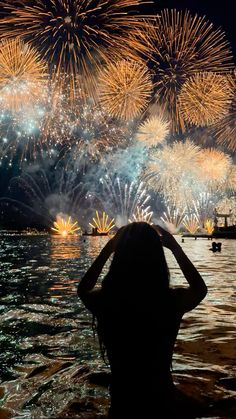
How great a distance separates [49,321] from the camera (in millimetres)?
9758

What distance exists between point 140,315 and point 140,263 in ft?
1.44

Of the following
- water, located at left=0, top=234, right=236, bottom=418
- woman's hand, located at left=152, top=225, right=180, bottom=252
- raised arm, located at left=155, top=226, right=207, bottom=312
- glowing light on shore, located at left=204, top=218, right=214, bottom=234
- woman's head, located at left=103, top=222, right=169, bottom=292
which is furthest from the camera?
glowing light on shore, located at left=204, top=218, right=214, bottom=234

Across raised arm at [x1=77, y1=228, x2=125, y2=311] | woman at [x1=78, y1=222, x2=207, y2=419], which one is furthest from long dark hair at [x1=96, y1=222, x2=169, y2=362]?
raised arm at [x1=77, y1=228, x2=125, y2=311]

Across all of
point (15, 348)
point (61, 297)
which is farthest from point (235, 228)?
point (15, 348)

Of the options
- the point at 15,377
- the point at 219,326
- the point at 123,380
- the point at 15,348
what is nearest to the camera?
the point at 123,380

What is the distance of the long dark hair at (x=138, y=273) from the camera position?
10.3ft

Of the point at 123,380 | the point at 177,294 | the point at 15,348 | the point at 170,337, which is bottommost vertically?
the point at 15,348

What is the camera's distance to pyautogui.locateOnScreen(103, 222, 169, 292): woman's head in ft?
10.3

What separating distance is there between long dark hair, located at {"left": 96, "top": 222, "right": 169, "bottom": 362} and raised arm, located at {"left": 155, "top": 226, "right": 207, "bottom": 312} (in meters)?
0.25

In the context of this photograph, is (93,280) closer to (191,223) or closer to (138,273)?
(138,273)

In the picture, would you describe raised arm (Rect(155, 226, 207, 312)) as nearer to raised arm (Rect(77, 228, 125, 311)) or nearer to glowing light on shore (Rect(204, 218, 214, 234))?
raised arm (Rect(77, 228, 125, 311))

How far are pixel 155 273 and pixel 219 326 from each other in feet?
22.4

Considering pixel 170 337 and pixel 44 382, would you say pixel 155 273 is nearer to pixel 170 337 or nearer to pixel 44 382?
pixel 170 337

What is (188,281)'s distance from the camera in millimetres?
3553
